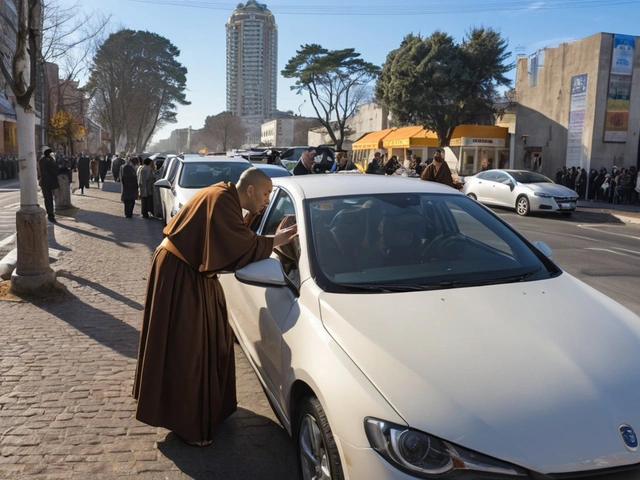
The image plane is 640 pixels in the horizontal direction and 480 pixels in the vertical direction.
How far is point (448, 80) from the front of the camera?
36.8 meters

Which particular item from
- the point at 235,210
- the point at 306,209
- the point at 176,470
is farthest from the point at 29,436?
the point at 306,209

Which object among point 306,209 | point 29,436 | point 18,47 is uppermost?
point 18,47

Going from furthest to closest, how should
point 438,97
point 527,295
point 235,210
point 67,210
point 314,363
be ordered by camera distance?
1. point 438,97
2. point 67,210
3. point 235,210
4. point 527,295
5. point 314,363

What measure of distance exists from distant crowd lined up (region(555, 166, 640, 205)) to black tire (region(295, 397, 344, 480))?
23.0m

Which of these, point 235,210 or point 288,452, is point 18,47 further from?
point 288,452

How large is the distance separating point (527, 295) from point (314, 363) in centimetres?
123

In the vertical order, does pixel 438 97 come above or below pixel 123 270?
above

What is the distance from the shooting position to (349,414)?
7.58ft

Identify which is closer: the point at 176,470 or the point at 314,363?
the point at 314,363

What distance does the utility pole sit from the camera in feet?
22.8

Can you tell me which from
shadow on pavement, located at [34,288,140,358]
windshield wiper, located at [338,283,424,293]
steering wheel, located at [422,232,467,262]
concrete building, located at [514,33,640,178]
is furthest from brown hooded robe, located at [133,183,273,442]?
concrete building, located at [514,33,640,178]

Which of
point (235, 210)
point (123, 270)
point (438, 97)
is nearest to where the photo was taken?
point (235, 210)

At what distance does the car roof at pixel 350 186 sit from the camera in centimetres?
389

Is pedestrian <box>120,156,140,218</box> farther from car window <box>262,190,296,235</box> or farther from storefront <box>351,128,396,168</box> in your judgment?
storefront <box>351,128,396,168</box>
